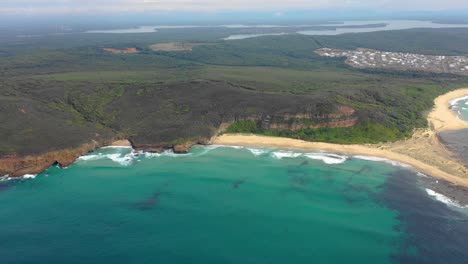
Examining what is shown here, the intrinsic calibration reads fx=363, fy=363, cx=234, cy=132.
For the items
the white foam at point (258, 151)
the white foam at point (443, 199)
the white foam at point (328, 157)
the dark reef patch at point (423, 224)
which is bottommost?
the dark reef patch at point (423, 224)

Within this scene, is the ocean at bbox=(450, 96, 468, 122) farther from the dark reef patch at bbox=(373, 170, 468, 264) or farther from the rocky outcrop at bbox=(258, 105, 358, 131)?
the dark reef patch at bbox=(373, 170, 468, 264)

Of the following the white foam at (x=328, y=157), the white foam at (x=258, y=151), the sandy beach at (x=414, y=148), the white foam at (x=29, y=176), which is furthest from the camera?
the white foam at (x=258, y=151)

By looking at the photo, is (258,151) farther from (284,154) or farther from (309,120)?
(309,120)

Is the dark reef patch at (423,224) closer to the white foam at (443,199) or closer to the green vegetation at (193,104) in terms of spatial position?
the white foam at (443,199)

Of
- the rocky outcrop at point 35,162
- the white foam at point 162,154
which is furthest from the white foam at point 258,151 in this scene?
the rocky outcrop at point 35,162

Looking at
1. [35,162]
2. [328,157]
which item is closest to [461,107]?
[328,157]

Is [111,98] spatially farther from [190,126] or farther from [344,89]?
[344,89]

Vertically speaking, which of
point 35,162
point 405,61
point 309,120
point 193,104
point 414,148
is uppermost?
point 405,61
